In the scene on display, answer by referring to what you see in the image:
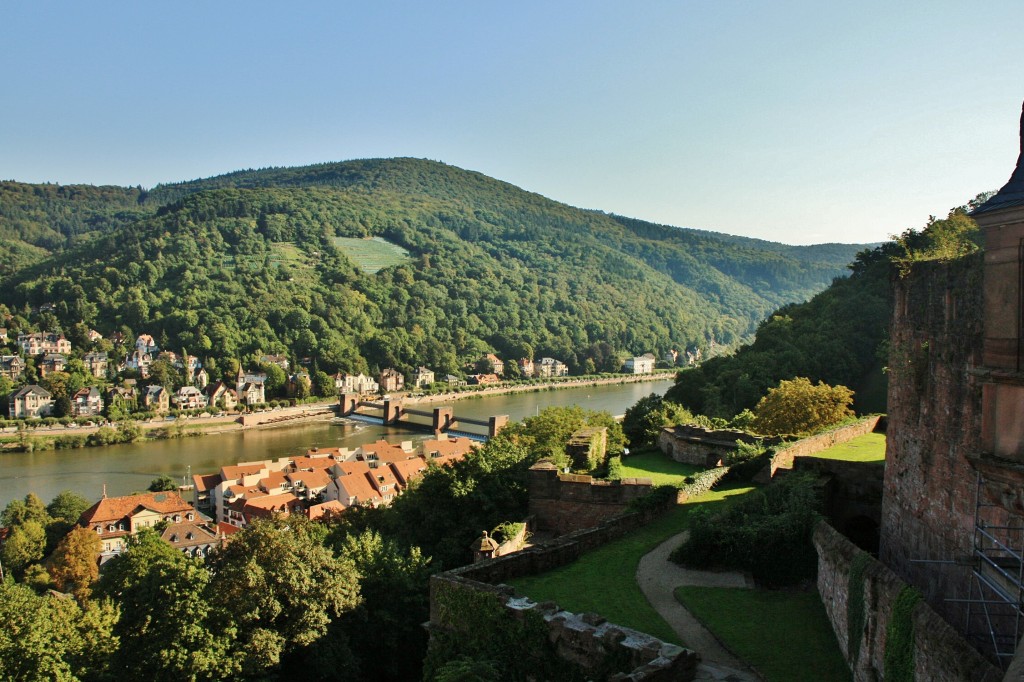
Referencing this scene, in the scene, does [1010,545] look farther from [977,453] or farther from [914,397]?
[914,397]

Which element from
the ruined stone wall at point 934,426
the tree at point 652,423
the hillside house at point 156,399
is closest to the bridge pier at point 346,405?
the hillside house at point 156,399

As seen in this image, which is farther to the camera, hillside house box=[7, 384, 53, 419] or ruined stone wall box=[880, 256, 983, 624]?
hillside house box=[7, 384, 53, 419]

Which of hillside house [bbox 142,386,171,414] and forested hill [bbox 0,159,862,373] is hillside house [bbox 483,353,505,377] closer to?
forested hill [bbox 0,159,862,373]

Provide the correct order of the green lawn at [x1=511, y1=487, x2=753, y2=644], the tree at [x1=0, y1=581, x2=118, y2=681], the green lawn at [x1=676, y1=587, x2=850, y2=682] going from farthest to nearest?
the tree at [x1=0, y1=581, x2=118, y2=681], the green lawn at [x1=511, y1=487, x2=753, y2=644], the green lawn at [x1=676, y1=587, x2=850, y2=682]

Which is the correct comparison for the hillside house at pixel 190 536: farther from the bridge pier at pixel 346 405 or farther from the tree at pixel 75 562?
the bridge pier at pixel 346 405

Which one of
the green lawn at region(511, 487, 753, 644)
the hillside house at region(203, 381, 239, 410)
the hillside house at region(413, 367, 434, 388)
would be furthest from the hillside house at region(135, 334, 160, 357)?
the green lawn at region(511, 487, 753, 644)

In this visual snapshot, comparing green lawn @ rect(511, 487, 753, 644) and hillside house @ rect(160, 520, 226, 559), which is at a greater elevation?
green lawn @ rect(511, 487, 753, 644)

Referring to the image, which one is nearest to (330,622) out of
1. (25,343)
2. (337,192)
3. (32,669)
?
(32,669)
